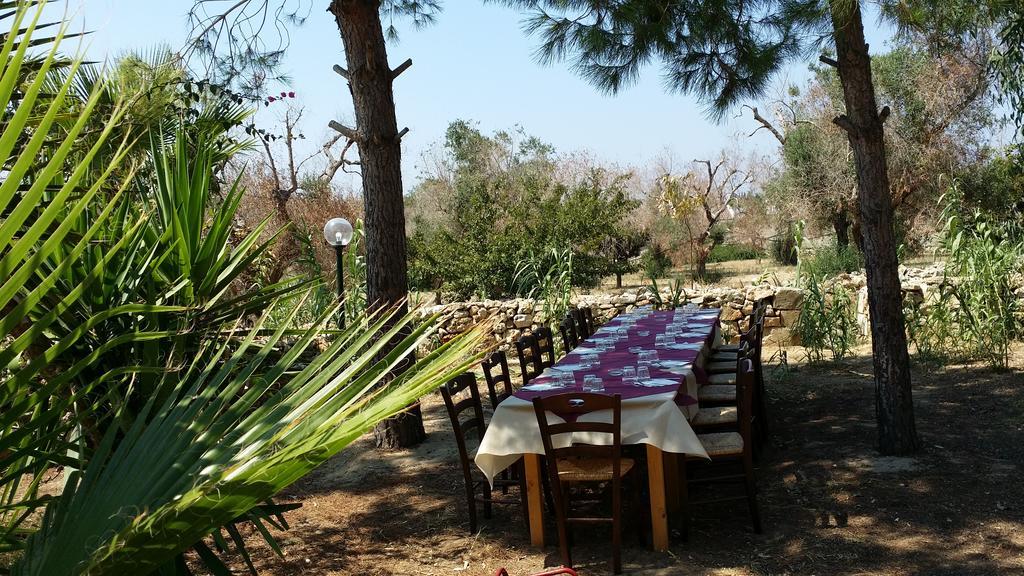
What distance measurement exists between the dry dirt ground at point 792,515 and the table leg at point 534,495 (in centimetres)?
8

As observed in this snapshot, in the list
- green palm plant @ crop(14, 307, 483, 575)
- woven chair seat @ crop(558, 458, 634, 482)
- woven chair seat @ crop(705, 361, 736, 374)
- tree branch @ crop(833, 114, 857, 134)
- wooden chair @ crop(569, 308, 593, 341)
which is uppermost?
tree branch @ crop(833, 114, 857, 134)

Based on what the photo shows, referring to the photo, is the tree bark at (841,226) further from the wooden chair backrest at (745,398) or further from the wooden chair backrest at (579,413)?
the wooden chair backrest at (579,413)

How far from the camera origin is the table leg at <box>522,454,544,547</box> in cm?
396

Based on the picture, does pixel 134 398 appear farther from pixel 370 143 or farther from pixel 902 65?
pixel 902 65

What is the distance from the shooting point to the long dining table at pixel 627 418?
3.70 m

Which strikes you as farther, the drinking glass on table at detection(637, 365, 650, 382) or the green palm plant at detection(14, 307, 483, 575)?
the drinking glass on table at detection(637, 365, 650, 382)

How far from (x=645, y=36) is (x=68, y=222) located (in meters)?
5.20

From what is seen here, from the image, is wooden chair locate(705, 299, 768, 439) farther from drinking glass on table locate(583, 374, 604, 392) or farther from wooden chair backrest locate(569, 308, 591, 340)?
wooden chair backrest locate(569, 308, 591, 340)

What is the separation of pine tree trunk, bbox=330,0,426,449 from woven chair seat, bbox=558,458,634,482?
7.01 ft

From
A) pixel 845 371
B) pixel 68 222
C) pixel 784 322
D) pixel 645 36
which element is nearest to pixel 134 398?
pixel 68 222

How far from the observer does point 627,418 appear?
3.75 metres

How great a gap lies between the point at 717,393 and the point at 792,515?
119cm

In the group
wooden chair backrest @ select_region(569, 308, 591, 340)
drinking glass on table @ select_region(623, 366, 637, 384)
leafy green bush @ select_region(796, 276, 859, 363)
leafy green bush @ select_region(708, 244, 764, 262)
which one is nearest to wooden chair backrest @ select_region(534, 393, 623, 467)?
drinking glass on table @ select_region(623, 366, 637, 384)

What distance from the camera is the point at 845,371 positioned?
24.9ft
